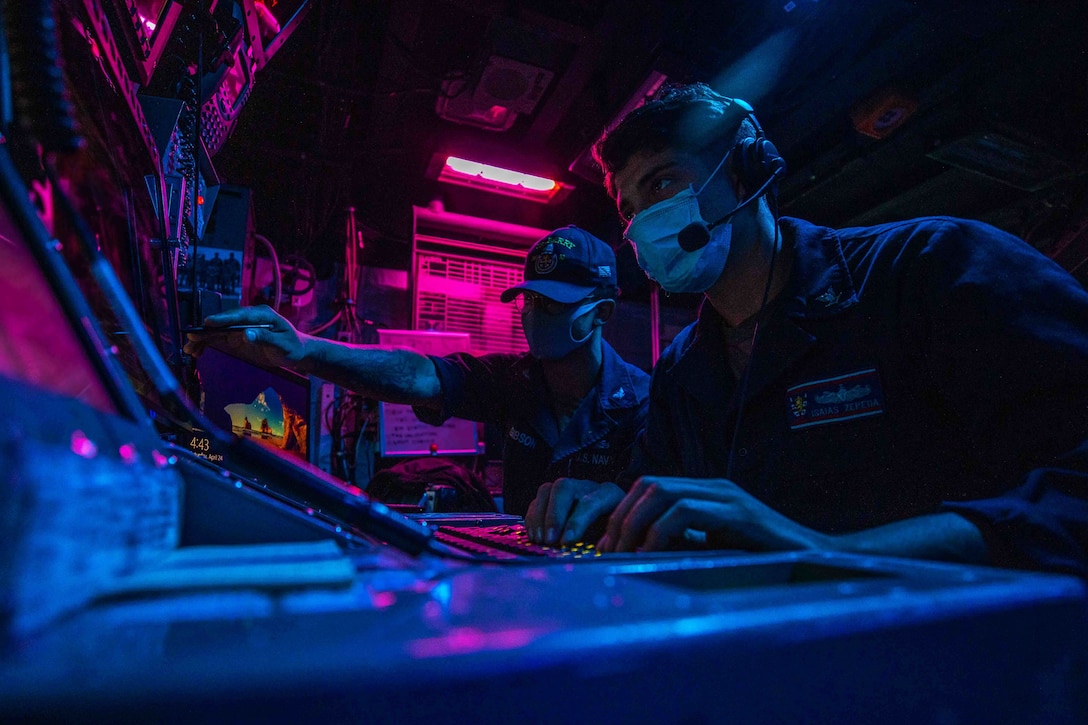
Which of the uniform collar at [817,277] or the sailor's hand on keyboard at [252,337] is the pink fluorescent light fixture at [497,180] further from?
the uniform collar at [817,277]

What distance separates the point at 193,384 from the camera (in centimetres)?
95

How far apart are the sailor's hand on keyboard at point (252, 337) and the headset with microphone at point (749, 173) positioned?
1.02 meters

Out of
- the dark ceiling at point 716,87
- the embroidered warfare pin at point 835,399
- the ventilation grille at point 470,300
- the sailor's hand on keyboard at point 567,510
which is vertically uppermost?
the dark ceiling at point 716,87

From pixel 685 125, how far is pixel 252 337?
1.20 m

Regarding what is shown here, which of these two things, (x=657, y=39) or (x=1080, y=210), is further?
(x=1080, y=210)

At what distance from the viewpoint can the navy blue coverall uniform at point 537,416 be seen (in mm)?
1887

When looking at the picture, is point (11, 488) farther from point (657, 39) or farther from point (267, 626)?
point (657, 39)

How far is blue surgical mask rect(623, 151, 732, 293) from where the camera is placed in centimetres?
123

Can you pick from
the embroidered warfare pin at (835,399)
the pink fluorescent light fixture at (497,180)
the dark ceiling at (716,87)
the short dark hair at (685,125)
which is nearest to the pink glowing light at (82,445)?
the embroidered warfare pin at (835,399)

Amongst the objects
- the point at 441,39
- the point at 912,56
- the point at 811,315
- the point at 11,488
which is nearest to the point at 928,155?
the point at 912,56

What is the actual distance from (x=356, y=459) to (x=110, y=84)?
8.57 feet

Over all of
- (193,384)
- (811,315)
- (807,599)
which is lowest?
(807,599)

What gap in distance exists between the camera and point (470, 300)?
341 centimetres

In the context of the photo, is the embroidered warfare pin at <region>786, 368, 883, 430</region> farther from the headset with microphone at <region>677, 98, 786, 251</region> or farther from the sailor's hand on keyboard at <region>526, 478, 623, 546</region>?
the sailor's hand on keyboard at <region>526, 478, 623, 546</region>
